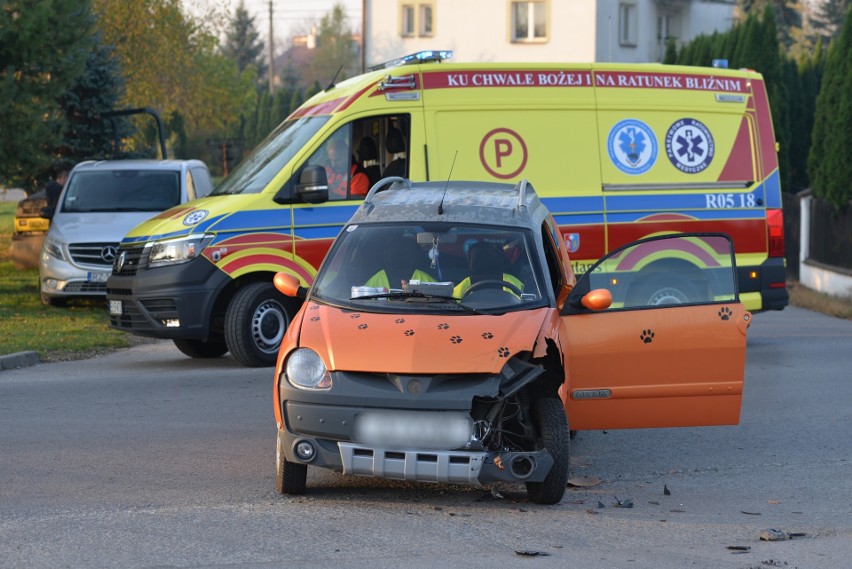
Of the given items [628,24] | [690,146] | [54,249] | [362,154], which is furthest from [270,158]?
[628,24]

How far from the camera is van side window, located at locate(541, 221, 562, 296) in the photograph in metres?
8.51

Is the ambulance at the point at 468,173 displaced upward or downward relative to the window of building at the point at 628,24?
downward

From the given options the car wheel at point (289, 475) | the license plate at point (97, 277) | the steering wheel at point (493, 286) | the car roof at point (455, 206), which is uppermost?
the car roof at point (455, 206)

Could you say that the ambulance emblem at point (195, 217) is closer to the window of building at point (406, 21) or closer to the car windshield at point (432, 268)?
the car windshield at point (432, 268)

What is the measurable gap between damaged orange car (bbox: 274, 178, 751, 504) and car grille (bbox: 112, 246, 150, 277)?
4.38 meters

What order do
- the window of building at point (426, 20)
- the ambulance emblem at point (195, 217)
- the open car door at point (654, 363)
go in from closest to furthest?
the open car door at point (654, 363) < the ambulance emblem at point (195, 217) < the window of building at point (426, 20)

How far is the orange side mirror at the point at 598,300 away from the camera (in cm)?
750

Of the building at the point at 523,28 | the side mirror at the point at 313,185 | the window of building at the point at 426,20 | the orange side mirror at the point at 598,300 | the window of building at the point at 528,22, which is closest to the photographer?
the orange side mirror at the point at 598,300

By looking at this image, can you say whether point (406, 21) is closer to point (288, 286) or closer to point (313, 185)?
point (313, 185)

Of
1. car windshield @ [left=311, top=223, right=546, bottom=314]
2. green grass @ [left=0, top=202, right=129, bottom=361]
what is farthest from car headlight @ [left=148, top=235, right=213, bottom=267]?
car windshield @ [left=311, top=223, right=546, bottom=314]

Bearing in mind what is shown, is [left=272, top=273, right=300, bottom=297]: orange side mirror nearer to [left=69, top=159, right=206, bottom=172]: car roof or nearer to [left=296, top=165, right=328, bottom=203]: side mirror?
[left=296, top=165, right=328, bottom=203]: side mirror

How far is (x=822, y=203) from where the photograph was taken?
24.6 meters

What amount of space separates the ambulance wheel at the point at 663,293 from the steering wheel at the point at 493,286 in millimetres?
820

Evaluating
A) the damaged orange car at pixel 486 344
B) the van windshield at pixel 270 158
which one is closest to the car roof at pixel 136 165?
the van windshield at pixel 270 158
